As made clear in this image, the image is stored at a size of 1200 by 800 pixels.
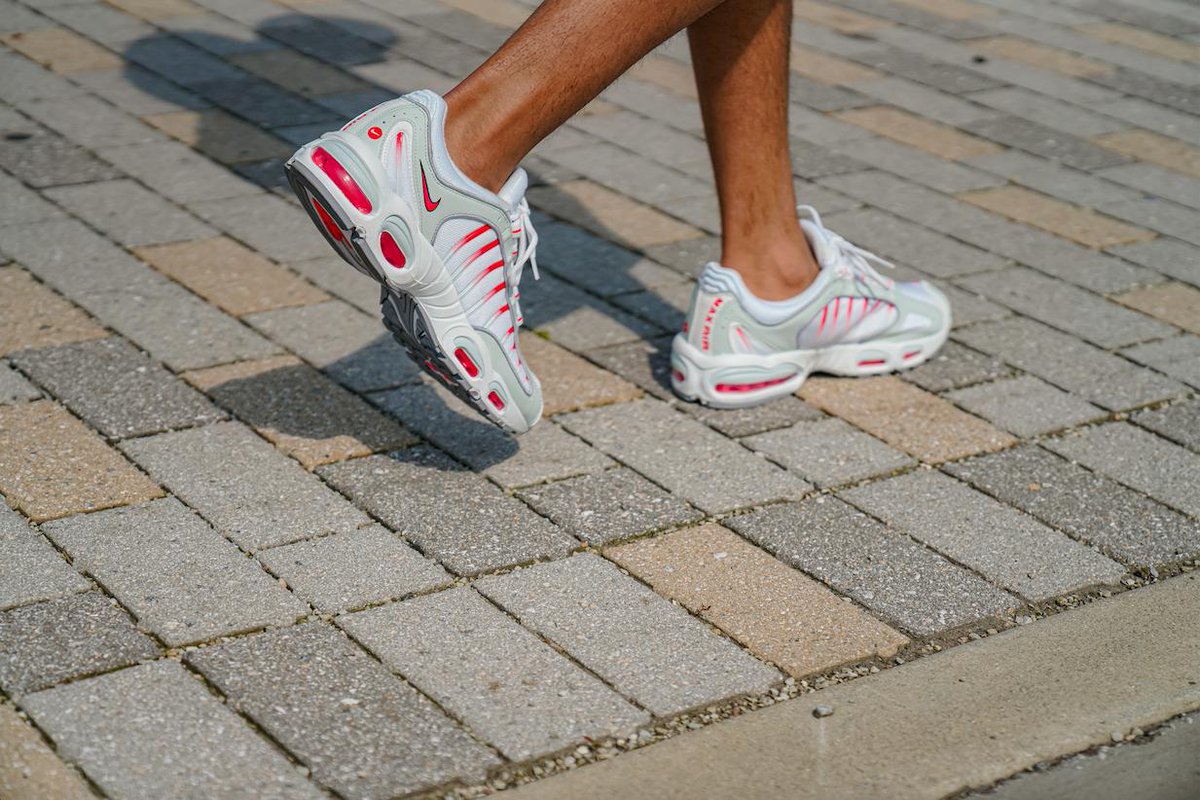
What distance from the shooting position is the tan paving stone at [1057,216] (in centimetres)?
429

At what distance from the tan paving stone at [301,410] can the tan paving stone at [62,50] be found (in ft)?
7.97

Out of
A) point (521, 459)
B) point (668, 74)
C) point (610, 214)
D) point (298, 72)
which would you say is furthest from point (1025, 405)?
point (298, 72)

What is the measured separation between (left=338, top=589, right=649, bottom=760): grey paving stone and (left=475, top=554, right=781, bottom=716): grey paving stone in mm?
38

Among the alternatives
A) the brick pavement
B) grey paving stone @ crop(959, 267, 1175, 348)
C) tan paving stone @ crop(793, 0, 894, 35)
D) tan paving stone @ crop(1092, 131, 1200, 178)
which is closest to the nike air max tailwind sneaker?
the brick pavement

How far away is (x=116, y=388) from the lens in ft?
10.0

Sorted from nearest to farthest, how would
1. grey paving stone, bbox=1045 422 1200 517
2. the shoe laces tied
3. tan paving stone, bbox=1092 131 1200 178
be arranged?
grey paving stone, bbox=1045 422 1200 517 < the shoe laces tied < tan paving stone, bbox=1092 131 1200 178

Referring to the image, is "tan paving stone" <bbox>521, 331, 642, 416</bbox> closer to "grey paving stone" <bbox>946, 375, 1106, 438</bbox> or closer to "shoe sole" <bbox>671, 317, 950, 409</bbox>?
"shoe sole" <bbox>671, 317, 950, 409</bbox>

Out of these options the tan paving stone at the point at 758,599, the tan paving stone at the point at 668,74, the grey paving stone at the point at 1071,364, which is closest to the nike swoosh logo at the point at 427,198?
the tan paving stone at the point at 758,599

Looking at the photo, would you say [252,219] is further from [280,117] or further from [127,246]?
[280,117]

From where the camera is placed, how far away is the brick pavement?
217cm

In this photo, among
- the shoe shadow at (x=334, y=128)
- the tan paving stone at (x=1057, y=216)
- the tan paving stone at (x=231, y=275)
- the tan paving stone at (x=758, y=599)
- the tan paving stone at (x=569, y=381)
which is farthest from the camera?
the tan paving stone at (x=1057, y=216)

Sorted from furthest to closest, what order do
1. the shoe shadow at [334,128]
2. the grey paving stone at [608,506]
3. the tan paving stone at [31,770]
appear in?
the shoe shadow at [334,128]
the grey paving stone at [608,506]
the tan paving stone at [31,770]

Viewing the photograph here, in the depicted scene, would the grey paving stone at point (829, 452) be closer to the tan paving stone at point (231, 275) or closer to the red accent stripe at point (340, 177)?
the red accent stripe at point (340, 177)

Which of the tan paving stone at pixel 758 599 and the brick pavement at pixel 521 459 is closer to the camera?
the brick pavement at pixel 521 459
